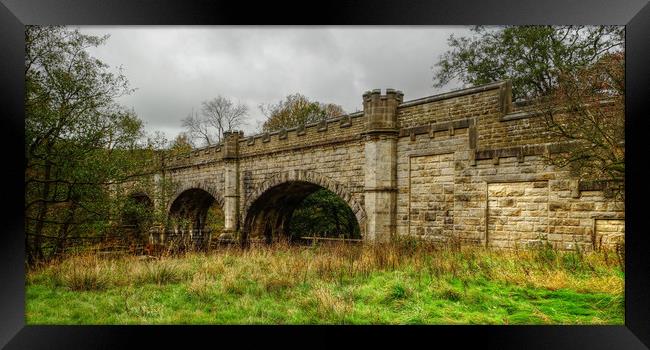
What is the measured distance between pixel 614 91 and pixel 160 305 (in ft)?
24.3

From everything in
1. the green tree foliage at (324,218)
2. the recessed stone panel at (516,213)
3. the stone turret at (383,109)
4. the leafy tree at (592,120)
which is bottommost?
the green tree foliage at (324,218)

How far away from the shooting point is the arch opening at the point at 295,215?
1552cm

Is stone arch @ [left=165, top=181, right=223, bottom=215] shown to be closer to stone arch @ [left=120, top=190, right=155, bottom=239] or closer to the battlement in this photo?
the battlement

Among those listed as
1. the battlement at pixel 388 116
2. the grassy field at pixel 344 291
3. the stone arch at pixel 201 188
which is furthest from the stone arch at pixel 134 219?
the stone arch at pixel 201 188

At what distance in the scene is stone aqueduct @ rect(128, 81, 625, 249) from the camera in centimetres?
765

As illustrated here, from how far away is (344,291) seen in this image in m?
6.07

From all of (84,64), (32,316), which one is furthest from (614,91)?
(84,64)

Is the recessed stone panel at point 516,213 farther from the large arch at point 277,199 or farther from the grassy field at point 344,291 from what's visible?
the large arch at point 277,199

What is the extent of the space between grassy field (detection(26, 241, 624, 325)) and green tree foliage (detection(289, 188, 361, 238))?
11.8 m

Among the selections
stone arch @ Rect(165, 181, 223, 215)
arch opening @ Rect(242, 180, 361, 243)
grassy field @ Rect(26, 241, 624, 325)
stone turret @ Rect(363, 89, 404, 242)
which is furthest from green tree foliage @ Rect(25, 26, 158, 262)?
stone arch @ Rect(165, 181, 223, 215)

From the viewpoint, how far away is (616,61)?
6.06 m

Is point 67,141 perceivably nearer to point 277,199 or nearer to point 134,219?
point 134,219
